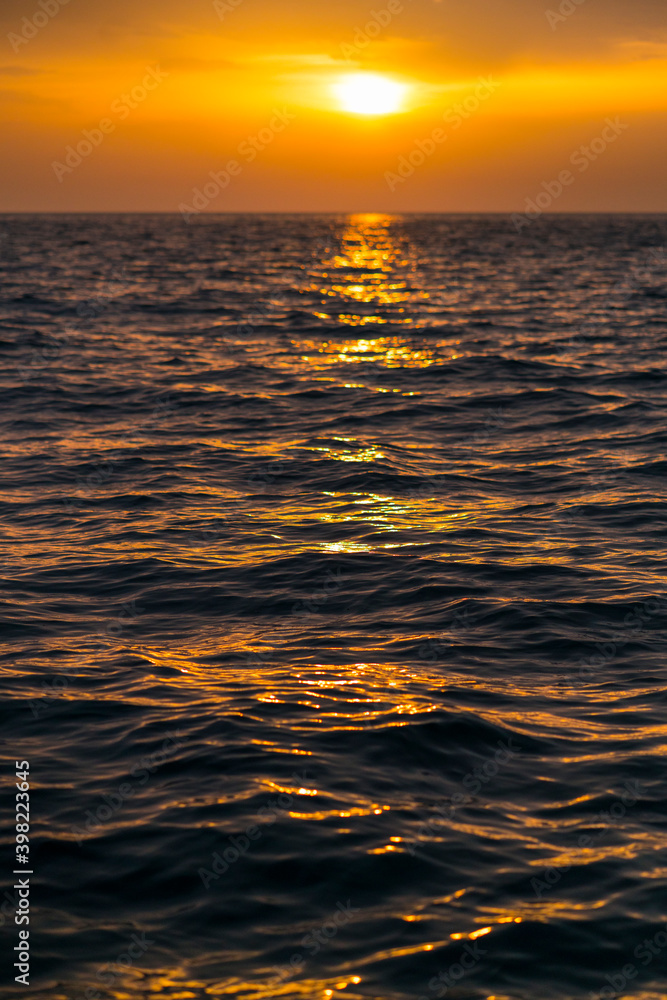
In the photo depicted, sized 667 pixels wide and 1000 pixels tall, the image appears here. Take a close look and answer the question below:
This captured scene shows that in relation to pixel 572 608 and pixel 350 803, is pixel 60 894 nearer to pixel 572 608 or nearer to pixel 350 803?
pixel 350 803

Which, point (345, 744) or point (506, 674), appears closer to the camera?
point (345, 744)

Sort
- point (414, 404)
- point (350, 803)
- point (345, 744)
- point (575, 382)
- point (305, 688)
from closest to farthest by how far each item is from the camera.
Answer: point (350, 803)
point (345, 744)
point (305, 688)
point (414, 404)
point (575, 382)

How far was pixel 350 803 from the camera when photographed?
7.64m

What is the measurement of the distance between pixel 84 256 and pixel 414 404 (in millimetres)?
62892

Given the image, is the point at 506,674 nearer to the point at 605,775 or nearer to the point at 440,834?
the point at 605,775

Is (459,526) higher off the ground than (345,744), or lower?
higher

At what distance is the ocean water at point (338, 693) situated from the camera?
6.21 m

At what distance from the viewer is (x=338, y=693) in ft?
30.8

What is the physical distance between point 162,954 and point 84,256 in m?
80.1

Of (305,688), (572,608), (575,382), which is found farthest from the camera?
(575,382)

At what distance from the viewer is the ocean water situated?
6.21m

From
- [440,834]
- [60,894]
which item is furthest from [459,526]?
[60,894]

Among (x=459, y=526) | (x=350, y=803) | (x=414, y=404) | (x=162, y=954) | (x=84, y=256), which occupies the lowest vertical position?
(x=162, y=954)

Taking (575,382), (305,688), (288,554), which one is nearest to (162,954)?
(305,688)
